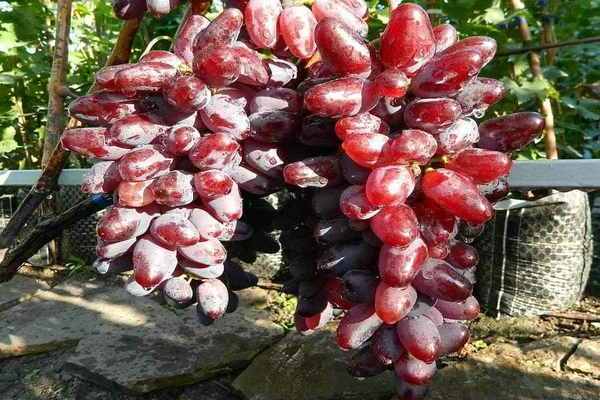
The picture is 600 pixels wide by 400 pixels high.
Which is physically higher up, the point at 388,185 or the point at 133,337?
the point at 388,185

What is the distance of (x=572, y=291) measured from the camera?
210cm

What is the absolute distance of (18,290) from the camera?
2619 millimetres

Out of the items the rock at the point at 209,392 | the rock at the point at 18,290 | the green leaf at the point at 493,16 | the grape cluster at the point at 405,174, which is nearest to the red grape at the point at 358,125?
the grape cluster at the point at 405,174

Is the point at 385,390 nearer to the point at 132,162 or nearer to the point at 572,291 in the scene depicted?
the point at 572,291

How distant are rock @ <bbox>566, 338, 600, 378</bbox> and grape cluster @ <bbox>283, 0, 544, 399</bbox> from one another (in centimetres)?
134

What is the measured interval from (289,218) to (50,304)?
2.22 m

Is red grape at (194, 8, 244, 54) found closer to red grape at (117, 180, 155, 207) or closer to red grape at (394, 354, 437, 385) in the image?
red grape at (117, 180, 155, 207)

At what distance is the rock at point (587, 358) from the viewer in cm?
160

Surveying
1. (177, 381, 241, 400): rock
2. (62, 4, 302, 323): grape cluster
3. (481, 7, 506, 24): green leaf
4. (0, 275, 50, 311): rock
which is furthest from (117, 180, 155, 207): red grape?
(0, 275, 50, 311): rock

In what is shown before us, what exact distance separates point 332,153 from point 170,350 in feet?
5.21

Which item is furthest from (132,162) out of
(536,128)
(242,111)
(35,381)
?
(35,381)

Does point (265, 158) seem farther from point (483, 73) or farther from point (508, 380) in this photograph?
point (483, 73)

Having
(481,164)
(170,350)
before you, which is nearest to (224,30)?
(481,164)

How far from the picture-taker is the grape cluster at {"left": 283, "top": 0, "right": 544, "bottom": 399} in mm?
416
